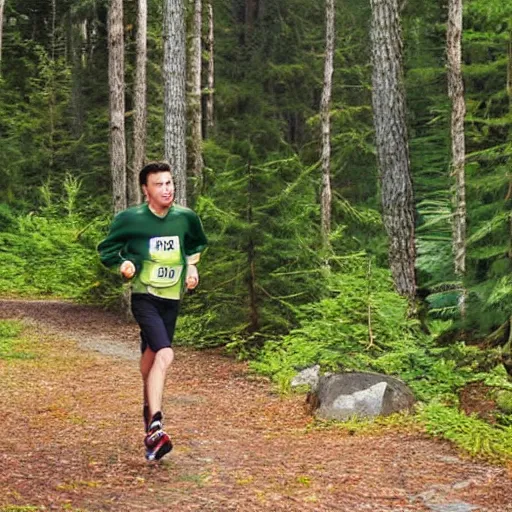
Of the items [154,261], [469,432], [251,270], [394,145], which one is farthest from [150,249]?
[251,270]

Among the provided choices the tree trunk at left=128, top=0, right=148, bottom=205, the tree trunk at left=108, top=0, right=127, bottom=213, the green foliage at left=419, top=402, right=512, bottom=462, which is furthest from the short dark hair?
the tree trunk at left=128, top=0, right=148, bottom=205

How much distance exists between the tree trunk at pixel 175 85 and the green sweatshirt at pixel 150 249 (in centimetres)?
948

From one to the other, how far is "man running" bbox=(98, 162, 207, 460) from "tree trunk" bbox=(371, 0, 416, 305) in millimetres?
5191

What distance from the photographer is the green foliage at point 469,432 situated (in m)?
6.33

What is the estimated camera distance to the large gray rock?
762 cm

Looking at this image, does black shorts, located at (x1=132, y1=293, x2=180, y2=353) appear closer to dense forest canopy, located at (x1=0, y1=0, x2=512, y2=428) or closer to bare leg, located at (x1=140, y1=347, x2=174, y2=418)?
bare leg, located at (x1=140, y1=347, x2=174, y2=418)

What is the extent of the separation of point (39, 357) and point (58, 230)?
1417 centimetres

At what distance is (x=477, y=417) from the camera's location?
7.25 metres

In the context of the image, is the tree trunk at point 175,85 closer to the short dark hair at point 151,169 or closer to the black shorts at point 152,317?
the short dark hair at point 151,169

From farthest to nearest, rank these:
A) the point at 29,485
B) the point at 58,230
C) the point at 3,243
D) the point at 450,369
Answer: the point at 3,243 < the point at 58,230 < the point at 450,369 < the point at 29,485

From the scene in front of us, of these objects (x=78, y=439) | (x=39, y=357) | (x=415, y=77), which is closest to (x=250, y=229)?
(x=39, y=357)

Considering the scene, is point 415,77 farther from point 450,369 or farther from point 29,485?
point 29,485

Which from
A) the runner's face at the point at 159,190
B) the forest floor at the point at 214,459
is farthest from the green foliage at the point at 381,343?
the runner's face at the point at 159,190

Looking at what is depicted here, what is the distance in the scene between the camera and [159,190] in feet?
19.6
